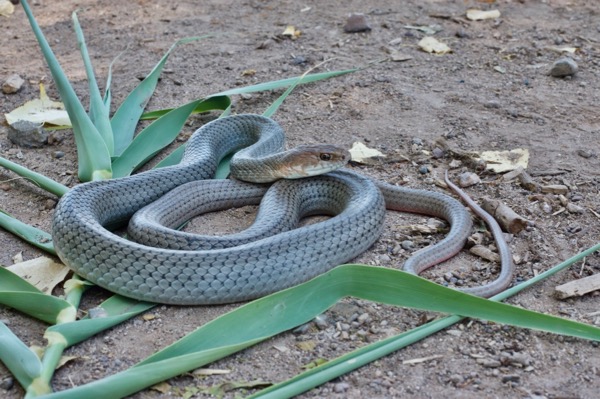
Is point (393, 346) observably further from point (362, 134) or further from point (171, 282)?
point (362, 134)

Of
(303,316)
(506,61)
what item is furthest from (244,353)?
(506,61)

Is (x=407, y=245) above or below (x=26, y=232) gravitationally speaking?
below

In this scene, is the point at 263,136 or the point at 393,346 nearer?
the point at 393,346

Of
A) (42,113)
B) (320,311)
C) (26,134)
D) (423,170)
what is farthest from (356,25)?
(320,311)

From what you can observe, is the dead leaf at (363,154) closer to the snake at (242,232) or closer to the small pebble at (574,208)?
the snake at (242,232)

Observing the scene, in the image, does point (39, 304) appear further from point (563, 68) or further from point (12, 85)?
point (563, 68)

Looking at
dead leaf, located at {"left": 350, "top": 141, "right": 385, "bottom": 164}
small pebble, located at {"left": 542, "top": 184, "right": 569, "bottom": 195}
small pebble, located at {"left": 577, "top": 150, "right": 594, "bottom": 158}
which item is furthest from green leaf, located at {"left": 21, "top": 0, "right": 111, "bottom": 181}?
small pebble, located at {"left": 577, "top": 150, "right": 594, "bottom": 158}
